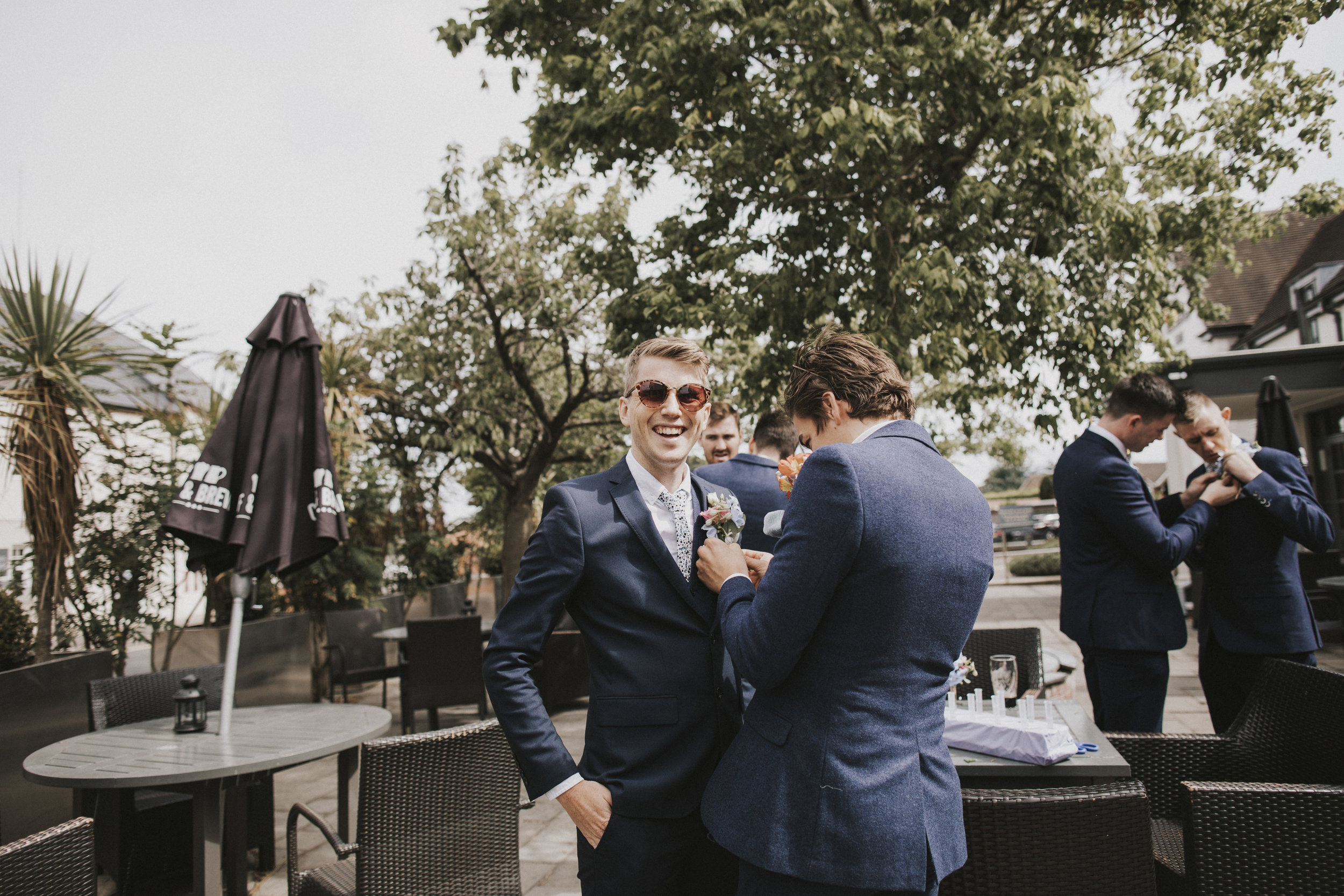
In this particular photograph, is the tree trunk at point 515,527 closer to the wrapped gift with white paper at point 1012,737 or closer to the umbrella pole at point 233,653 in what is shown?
the umbrella pole at point 233,653

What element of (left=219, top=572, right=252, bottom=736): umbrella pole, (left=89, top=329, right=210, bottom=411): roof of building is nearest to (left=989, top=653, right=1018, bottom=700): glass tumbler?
(left=219, top=572, right=252, bottom=736): umbrella pole

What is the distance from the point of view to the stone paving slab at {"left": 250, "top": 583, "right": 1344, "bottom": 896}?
3.86m

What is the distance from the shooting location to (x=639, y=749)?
1.67 meters

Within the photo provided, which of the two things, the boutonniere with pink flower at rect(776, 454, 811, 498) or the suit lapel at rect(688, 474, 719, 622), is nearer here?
the suit lapel at rect(688, 474, 719, 622)

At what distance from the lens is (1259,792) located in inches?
71.3

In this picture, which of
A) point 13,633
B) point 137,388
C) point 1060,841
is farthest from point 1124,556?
point 137,388

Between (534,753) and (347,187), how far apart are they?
8.76 metres

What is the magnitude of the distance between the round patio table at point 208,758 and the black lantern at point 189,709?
4 centimetres

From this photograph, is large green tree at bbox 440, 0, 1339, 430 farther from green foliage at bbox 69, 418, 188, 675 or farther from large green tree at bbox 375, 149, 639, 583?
green foliage at bbox 69, 418, 188, 675

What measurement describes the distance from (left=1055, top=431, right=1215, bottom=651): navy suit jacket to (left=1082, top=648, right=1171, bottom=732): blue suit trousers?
7 cm

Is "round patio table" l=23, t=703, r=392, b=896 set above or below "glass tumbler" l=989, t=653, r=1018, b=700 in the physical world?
below

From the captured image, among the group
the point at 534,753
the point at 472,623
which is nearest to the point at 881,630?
the point at 534,753

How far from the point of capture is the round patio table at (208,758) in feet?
9.15

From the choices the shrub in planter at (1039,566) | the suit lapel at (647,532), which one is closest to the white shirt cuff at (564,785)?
the suit lapel at (647,532)
